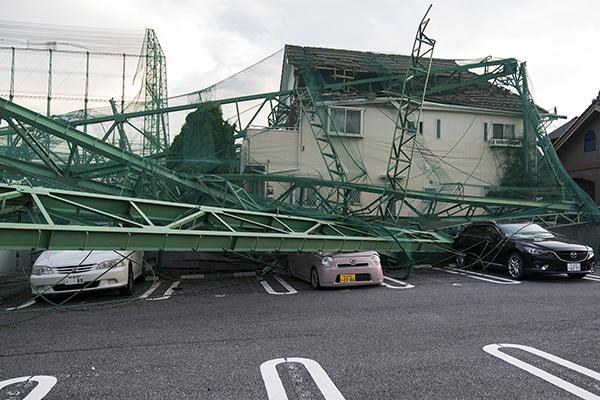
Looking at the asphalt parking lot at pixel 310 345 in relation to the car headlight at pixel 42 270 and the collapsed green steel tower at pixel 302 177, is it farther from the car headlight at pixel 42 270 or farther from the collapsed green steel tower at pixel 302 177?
the collapsed green steel tower at pixel 302 177

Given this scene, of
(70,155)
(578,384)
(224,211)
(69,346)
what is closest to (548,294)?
(578,384)

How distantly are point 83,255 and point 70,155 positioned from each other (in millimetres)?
3639

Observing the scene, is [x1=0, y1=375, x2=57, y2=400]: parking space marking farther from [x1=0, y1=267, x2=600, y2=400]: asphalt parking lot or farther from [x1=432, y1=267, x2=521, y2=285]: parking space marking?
[x1=432, y1=267, x2=521, y2=285]: parking space marking

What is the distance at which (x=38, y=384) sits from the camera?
13.5 feet

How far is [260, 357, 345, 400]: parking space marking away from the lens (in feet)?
12.3

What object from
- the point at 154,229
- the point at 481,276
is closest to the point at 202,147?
the point at 154,229

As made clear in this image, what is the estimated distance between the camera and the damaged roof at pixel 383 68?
15.8 m

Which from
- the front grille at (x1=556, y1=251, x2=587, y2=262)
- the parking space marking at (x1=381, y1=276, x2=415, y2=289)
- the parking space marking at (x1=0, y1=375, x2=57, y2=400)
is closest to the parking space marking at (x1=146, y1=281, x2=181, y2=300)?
the parking space marking at (x1=0, y1=375, x2=57, y2=400)

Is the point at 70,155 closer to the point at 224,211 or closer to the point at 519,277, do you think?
the point at 224,211

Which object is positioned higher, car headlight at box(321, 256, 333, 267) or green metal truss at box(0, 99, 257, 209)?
green metal truss at box(0, 99, 257, 209)

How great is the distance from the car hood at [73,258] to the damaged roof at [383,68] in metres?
9.31

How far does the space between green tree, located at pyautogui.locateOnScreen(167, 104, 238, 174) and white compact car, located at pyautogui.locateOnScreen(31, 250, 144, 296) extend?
185 inches

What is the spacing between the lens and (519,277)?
10039 millimetres

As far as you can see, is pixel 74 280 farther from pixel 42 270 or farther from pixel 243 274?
pixel 243 274
